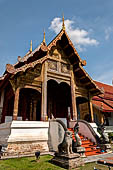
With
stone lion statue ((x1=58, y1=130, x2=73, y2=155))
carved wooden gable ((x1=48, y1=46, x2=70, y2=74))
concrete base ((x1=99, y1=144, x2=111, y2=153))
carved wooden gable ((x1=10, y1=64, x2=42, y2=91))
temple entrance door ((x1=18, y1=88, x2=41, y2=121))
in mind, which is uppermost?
carved wooden gable ((x1=48, y1=46, x2=70, y2=74))

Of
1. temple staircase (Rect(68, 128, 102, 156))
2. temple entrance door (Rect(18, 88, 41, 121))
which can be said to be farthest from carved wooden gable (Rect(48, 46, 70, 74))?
temple staircase (Rect(68, 128, 102, 156))

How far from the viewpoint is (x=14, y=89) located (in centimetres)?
741

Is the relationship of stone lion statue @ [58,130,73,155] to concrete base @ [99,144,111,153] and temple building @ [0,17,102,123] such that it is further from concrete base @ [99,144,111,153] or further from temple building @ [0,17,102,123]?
temple building @ [0,17,102,123]

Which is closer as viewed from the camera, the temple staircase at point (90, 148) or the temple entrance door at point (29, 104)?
the temple staircase at point (90, 148)

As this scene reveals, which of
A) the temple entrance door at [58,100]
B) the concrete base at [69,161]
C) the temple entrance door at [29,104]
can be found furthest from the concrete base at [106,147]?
the temple entrance door at [29,104]

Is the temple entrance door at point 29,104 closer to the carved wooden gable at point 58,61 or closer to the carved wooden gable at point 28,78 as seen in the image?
the carved wooden gable at point 28,78

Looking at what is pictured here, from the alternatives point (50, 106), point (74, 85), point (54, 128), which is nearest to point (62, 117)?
point (50, 106)

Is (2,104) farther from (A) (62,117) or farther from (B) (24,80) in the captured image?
(A) (62,117)

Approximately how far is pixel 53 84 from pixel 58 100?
64.5 inches

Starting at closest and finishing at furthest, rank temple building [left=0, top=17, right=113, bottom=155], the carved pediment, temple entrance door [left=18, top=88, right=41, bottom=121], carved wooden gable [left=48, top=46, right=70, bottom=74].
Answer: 1. temple building [left=0, top=17, right=113, bottom=155]
2. carved wooden gable [left=48, top=46, right=70, bottom=74]
3. the carved pediment
4. temple entrance door [left=18, top=88, right=41, bottom=121]

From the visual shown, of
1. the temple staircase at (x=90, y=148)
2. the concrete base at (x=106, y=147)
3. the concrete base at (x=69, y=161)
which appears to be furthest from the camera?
the concrete base at (x=106, y=147)

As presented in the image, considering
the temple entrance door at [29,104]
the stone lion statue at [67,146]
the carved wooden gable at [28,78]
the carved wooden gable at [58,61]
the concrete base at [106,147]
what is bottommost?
the concrete base at [106,147]

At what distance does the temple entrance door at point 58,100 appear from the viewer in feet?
35.9

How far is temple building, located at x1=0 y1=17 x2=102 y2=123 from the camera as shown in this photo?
8586mm
